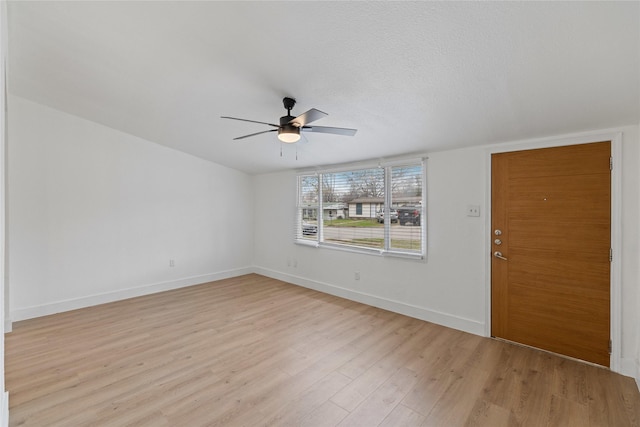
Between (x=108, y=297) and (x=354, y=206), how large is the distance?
4.01 m

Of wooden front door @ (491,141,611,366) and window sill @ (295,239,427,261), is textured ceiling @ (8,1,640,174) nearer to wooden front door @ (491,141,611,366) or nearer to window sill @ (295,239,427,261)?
wooden front door @ (491,141,611,366)

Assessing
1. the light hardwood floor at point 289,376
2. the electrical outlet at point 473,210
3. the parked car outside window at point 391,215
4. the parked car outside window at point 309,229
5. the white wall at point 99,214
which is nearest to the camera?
the light hardwood floor at point 289,376

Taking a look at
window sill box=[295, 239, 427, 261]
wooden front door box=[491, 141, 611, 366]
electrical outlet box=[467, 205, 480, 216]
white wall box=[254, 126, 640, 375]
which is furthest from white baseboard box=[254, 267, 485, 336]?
electrical outlet box=[467, 205, 480, 216]

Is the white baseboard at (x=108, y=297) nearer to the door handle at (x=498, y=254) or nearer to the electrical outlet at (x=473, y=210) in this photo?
the electrical outlet at (x=473, y=210)

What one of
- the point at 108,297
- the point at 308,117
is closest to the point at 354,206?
the point at 308,117

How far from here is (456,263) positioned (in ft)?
11.4

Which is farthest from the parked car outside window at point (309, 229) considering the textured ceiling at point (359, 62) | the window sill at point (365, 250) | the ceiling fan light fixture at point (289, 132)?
the ceiling fan light fixture at point (289, 132)

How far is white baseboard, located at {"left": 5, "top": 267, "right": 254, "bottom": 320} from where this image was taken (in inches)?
144

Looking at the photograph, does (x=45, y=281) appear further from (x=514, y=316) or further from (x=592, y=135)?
(x=592, y=135)

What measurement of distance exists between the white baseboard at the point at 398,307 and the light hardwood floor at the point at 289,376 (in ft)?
0.40

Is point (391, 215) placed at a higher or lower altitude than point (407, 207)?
lower

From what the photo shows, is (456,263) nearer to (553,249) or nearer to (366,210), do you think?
(553,249)

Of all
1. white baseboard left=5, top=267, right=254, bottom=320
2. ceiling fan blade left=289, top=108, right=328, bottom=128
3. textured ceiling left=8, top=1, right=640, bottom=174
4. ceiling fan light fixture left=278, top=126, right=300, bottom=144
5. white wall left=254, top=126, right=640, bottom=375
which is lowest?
white baseboard left=5, top=267, right=254, bottom=320

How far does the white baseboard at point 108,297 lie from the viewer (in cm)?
366
